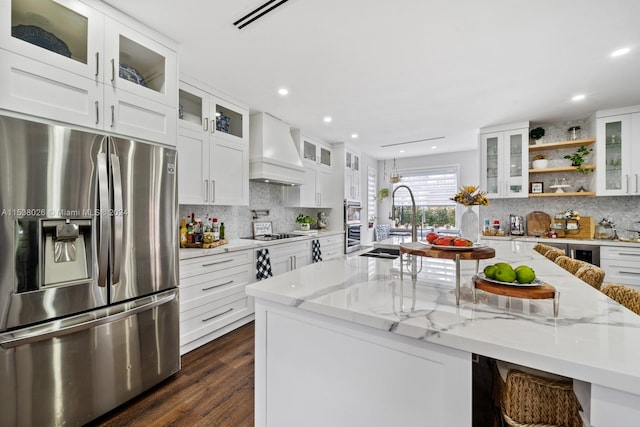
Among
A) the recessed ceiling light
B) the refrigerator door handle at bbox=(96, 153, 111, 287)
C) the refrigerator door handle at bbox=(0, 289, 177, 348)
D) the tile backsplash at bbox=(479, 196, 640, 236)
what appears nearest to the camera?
the refrigerator door handle at bbox=(0, 289, 177, 348)

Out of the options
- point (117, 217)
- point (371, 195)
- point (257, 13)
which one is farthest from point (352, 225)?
point (117, 217)

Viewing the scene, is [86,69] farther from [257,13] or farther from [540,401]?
[540,401]

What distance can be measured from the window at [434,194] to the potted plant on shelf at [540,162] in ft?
6.54

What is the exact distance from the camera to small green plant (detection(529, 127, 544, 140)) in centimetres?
390

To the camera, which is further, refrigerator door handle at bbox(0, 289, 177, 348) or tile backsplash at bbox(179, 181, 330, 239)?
tile backsplash at bbox(179, 181, 330, 239)

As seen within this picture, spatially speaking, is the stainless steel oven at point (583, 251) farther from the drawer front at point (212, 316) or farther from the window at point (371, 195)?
the drawer front at point (212, 316)

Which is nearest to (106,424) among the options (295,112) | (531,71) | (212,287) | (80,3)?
(212,287)

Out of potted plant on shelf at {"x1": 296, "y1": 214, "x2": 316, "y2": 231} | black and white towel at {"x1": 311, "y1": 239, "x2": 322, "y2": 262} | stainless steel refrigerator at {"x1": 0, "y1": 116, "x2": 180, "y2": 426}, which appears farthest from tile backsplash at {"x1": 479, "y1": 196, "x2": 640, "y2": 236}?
stainless steel refrigerator at {"x1": 0, "y1": 116, "x2": 180, "y2": 426}

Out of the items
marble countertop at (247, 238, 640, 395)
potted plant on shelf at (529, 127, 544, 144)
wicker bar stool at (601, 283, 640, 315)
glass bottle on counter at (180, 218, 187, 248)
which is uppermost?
potted plant on shelf at (529, 127, 544, 144)

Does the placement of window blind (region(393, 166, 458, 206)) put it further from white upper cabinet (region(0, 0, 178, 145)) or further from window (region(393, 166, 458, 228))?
white upper cabinet (region(0, 0, 178, 145))

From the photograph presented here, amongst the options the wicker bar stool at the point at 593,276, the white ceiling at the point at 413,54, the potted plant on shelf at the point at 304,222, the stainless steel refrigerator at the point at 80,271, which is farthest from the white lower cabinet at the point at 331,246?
the wicker bar stool at the point at 593,276

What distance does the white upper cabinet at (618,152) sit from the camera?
329 centimetres

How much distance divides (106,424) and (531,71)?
4.20m

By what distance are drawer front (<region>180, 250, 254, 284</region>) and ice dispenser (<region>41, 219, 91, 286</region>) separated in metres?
0.76
